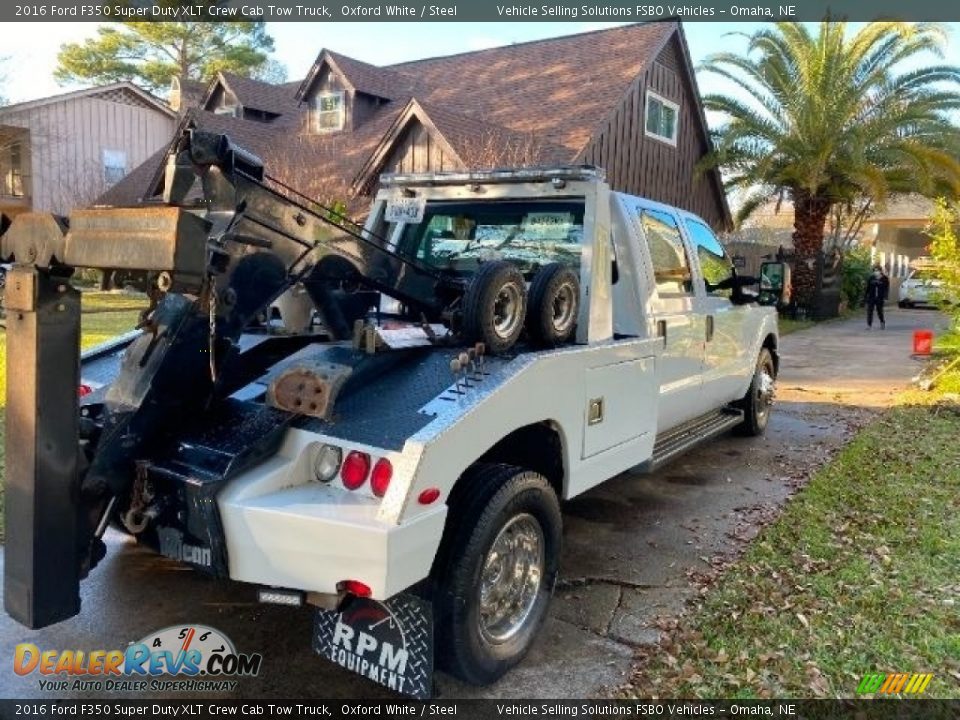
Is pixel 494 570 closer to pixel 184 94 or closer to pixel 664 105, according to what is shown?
pixel 664 105

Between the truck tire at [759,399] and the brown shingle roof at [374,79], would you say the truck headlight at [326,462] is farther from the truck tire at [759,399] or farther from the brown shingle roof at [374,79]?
the brown shingle roof at [374,79]

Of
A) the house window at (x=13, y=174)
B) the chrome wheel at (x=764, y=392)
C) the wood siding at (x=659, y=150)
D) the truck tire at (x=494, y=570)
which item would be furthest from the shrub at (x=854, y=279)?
the house window at (x=13, y=174)

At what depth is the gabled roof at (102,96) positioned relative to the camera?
26.6m

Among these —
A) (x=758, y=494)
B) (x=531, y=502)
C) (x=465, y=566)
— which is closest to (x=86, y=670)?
(x=465, y=566)

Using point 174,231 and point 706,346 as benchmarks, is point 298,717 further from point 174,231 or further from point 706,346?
point 706,346

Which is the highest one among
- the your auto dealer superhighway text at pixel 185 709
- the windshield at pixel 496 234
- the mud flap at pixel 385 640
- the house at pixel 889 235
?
the house at pixel 889 235

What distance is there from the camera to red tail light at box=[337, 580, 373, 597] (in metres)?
2.72

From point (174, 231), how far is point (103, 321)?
568 inches

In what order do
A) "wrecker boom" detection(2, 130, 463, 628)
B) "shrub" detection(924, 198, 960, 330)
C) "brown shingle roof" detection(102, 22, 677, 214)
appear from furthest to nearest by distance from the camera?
1. "brown shingle roof" detection(102, 22, 677, 214)
2. "shrub" detection(924, 198, 960, 330)
3. "wrecker boom" detection(2, 130, 463, 628)

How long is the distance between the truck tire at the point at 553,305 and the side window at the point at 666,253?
46.5 inches

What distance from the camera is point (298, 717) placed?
10.4 ft

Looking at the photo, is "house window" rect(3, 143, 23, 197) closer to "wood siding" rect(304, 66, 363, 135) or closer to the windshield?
"wood siding" rect(304, 66, 363, 135)

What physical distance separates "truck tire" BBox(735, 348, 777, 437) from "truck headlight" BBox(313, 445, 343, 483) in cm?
531

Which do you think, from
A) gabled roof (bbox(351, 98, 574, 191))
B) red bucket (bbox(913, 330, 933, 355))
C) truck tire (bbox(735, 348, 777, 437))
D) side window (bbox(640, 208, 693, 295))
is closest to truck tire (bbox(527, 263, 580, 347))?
side window (bbox(640, 208, 693, 295))
